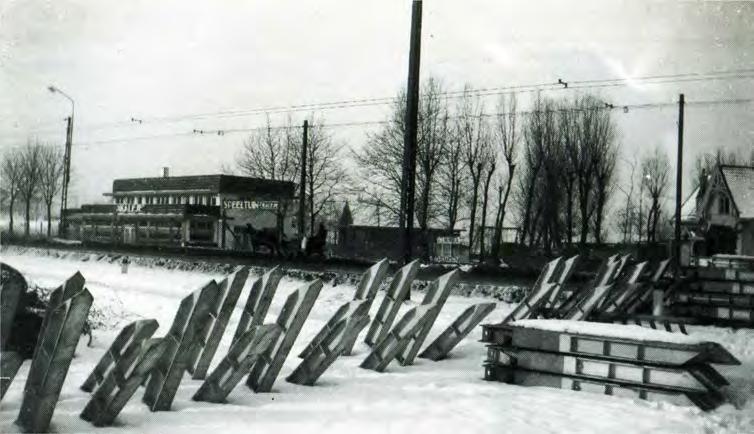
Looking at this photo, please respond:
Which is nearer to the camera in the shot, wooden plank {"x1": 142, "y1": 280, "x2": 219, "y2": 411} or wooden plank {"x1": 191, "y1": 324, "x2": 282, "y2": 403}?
wooden plank {"x1": 142, "y1": 280, "x2": 219, "y2": 411}

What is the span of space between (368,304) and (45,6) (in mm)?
4444

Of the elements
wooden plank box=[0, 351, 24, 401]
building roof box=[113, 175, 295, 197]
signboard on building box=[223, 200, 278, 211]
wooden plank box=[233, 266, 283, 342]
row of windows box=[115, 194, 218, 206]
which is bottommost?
wooden plank box=[0, 351, 24, 401]

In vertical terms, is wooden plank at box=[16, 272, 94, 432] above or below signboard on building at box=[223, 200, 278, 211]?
below

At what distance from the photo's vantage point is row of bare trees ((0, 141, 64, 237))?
10.5 metres

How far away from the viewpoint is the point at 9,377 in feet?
12.4

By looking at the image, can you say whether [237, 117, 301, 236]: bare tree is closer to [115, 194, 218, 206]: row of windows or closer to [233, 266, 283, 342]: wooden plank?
[115, 194, 218, 206]: row of windows

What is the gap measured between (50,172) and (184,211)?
24062 mm

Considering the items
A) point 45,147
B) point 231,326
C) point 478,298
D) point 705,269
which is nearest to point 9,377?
point 231,326

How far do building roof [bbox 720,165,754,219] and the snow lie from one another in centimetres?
2135

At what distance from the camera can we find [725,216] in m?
33.8

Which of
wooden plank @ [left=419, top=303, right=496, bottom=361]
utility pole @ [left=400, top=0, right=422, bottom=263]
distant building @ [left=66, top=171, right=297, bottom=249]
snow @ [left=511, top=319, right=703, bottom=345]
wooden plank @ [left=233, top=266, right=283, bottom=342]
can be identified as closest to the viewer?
snow @ [left=511, top=319, right=703, bottom=345]

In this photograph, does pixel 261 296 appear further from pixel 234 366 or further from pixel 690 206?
pixel 690 206

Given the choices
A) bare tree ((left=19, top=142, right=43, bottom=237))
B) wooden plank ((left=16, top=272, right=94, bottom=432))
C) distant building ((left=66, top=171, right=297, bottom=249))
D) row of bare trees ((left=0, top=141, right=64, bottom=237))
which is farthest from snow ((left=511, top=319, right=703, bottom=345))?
distant building ((left=66, top=171, right=297, bottom=249))

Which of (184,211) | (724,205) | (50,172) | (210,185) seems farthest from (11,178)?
(210,185)
